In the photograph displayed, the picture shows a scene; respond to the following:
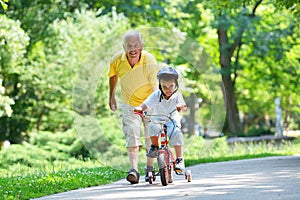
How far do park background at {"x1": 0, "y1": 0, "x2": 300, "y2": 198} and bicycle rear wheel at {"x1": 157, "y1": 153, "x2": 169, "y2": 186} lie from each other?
3.85 meters

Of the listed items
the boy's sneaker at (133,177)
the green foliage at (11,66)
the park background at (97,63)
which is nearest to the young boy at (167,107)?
the boy's sneaker at (133,177)

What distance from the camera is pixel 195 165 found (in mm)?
11836

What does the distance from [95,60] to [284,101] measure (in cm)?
2428

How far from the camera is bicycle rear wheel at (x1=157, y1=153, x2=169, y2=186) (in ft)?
25.7

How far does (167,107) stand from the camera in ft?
26.8

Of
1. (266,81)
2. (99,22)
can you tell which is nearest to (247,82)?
(266,81)

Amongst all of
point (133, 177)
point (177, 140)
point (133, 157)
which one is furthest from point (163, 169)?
point (133, 157)

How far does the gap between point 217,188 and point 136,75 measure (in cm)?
206

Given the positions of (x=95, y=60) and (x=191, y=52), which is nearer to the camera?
(x=191, y=52)

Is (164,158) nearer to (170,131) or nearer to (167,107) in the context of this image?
(170,131)

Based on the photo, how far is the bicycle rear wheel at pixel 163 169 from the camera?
7.82 meters

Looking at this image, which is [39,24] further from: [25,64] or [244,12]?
[244,12]

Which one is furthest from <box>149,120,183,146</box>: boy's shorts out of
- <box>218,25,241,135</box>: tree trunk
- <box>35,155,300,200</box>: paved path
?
<box>218,25,241,135</box>: tree trunk

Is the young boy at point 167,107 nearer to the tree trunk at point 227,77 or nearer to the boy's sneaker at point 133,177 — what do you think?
the boy's sneaker at point 133,177
